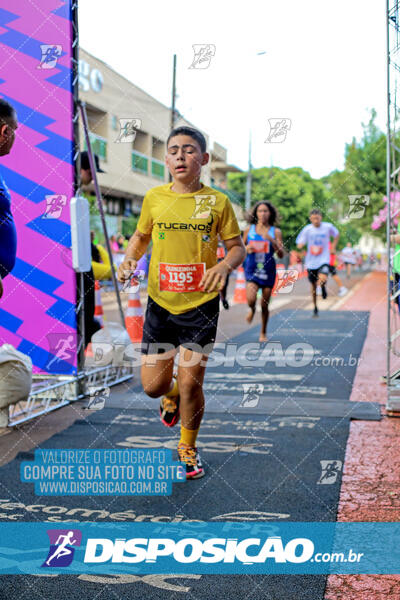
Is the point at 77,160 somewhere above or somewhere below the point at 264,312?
above

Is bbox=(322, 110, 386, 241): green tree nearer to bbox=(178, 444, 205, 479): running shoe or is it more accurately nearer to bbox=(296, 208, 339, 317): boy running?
bbox=(296, 208, 339, 317): boy running

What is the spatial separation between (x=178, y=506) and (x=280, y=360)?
486 centimetres

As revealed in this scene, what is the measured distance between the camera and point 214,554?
8.57 feet

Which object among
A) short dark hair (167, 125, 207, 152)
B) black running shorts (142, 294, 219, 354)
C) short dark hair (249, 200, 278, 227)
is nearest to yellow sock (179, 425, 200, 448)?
black running shorts (142, 294, 219, 354)

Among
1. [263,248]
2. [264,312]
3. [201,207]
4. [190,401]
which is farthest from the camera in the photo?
[264,312]

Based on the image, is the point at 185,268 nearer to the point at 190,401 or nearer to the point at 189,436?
the point at 190,401

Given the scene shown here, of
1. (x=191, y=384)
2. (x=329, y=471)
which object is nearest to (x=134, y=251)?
(x=191, y=384)

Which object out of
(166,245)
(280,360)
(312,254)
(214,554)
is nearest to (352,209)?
(166,245)

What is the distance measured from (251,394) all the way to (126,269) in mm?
2867

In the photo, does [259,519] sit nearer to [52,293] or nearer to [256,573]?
[256,573]

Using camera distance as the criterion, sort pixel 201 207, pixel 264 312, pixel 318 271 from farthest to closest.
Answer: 1. pixel 318 271
2. pixel 264 312
3. pixel 201 207

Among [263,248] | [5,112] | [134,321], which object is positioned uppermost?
[263,248]

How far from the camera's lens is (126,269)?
125 inches

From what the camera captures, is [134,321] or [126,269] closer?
[126,269]
